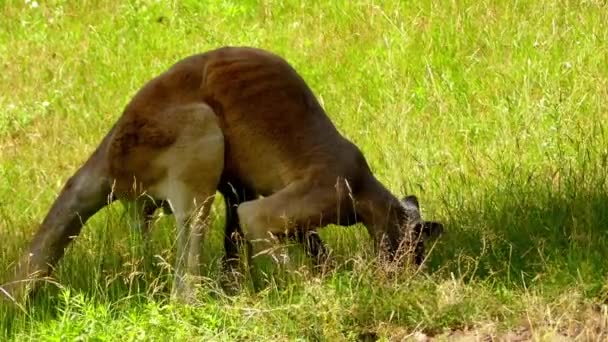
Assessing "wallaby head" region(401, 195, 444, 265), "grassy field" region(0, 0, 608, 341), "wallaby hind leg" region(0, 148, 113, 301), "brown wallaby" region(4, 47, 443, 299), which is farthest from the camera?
"wallaby hind leg" region(0, 148, 113, 301)

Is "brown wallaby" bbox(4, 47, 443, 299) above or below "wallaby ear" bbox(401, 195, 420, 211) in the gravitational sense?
above

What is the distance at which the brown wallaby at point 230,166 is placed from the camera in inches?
272

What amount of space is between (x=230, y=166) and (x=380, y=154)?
204 cm

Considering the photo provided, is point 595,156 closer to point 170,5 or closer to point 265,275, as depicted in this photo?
point 265,275

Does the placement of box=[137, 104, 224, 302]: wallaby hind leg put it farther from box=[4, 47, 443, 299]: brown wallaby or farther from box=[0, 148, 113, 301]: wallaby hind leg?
box=[0, 148, 113, 301]: wallaby hind leg

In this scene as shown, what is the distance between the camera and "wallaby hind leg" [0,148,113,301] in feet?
23.2

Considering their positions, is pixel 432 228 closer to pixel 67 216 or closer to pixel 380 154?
pixel 67 216

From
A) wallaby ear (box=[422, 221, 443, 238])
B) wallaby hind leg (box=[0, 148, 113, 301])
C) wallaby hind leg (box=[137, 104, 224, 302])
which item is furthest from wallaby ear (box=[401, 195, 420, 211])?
wallaby hind leg (box=[0, 148, 113, 301])

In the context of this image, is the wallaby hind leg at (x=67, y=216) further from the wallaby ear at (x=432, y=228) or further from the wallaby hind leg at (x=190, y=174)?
the wallaby ear at (x=432, y=228)

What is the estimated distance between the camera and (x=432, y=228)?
22.4 feet

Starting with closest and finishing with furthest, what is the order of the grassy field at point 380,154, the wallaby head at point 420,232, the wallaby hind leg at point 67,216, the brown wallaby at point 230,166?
the grassy field at point 380,154 → the wallaby head at point 420,232 → the brown wallaby at point 230,166 → the wallaby hind leg at point 67,216

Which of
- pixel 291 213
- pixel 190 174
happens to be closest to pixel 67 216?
pixel 190 174

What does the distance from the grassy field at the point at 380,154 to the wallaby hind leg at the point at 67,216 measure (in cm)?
14

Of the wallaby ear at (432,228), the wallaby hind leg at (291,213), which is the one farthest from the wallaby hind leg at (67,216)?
the wallaby ear at (432,228)
